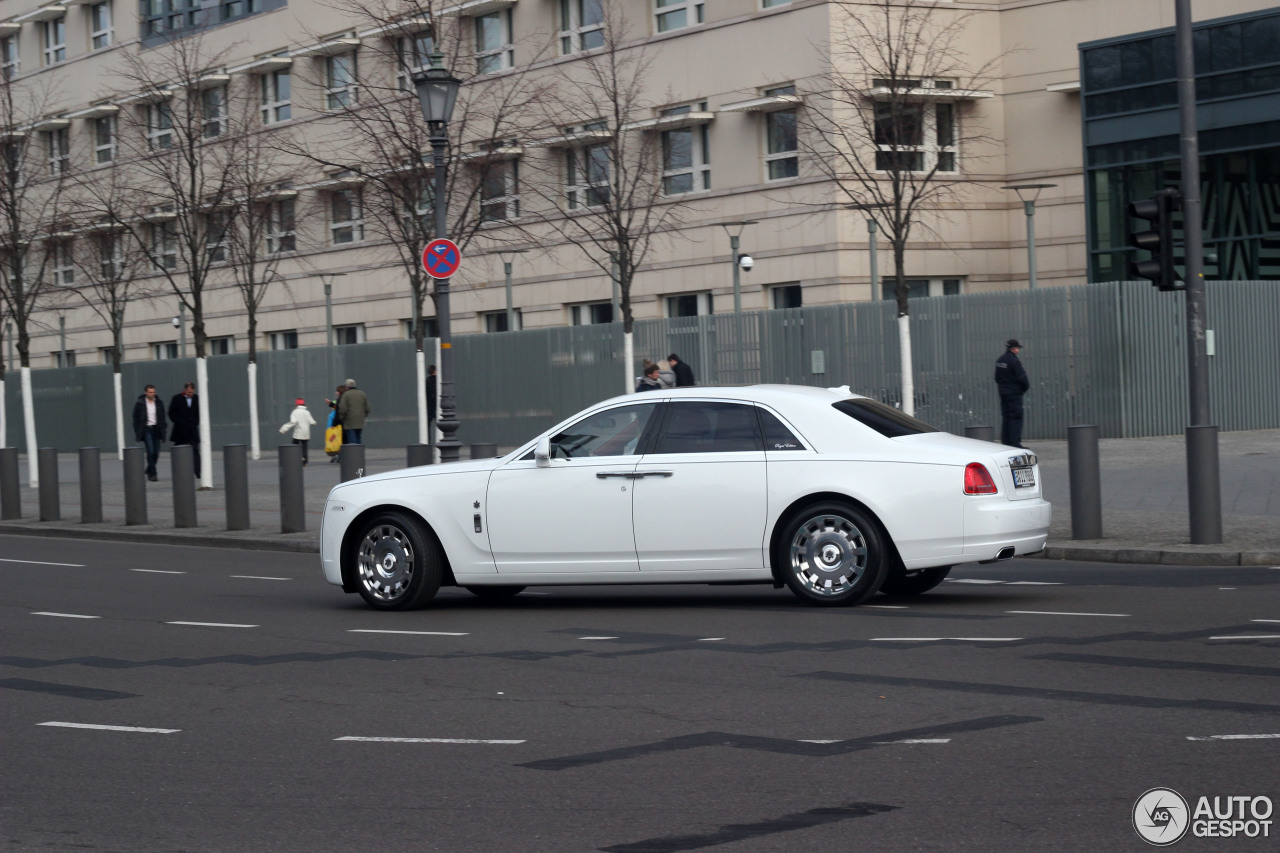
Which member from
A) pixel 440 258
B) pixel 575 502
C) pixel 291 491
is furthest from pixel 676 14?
pixel 575 502

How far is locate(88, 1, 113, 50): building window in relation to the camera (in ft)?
185

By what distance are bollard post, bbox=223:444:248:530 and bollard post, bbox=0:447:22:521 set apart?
6.02m

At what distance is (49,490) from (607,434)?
46.1ft

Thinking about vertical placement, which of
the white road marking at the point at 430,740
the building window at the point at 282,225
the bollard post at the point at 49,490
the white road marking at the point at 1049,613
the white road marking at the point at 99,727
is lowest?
the white road marking at the point at 1049,613

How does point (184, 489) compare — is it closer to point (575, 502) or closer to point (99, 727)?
point (575, 502)

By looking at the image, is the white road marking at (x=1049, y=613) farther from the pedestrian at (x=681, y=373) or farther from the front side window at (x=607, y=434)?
the pedestrian at (x=681, y=373)

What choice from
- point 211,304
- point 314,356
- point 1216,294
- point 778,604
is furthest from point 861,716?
point 211,304

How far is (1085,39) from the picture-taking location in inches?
1486

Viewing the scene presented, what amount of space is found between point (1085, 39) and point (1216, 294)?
10514 mm

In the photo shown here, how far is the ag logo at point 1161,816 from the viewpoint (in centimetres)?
531

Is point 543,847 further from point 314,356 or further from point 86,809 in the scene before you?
point 314,356

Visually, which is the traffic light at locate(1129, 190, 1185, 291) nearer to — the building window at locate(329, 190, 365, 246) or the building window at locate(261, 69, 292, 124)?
the building window at locate(329, 190, 365, 246)

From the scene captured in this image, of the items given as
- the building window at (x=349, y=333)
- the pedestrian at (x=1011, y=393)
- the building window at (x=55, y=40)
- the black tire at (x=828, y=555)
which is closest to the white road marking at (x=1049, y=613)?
the black tire at (x=828, y=555)

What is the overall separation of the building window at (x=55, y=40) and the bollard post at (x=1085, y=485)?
167 feet
